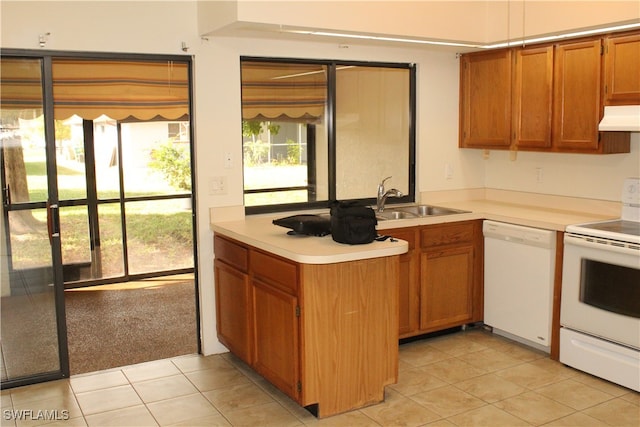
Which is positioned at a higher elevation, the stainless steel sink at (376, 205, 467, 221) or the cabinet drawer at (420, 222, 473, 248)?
the stainless steel sink at (376, 205, 467, 221)

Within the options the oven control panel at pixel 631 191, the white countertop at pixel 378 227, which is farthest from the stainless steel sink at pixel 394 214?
the oven control panel at pixel 631 191

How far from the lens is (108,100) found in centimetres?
570

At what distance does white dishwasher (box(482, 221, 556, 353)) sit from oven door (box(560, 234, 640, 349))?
0.15 meters

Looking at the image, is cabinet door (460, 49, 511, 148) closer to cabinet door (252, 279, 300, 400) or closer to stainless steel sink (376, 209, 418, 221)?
stainless steel sink (376, 209, 418, 221)

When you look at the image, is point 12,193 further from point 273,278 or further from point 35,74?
point 273,278

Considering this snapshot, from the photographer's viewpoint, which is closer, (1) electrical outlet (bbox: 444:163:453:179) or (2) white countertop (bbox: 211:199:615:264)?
(2) white countertop (bbox: 211:199:615:264)

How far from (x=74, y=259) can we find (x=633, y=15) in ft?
17.3

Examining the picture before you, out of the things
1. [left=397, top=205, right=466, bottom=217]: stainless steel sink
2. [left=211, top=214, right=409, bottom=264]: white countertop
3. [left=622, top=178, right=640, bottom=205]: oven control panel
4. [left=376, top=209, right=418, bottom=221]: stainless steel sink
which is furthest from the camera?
[left=397, top=205, right=466, bottom=217]: stainless steel sink

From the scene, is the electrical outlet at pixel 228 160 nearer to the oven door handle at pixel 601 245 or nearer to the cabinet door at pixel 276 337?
the cabinet door at pixel 276 337

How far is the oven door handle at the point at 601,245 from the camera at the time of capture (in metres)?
3.50

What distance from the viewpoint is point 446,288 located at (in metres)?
4.50

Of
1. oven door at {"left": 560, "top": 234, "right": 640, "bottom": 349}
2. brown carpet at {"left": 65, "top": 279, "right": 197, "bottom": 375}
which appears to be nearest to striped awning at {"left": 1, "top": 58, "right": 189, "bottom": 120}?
brown carpet at {"left": 65, "top": 279, "right": 197, "bottom": 375}

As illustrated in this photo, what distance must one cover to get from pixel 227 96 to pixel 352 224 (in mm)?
1405

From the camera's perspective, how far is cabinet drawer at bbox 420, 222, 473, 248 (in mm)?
4352
